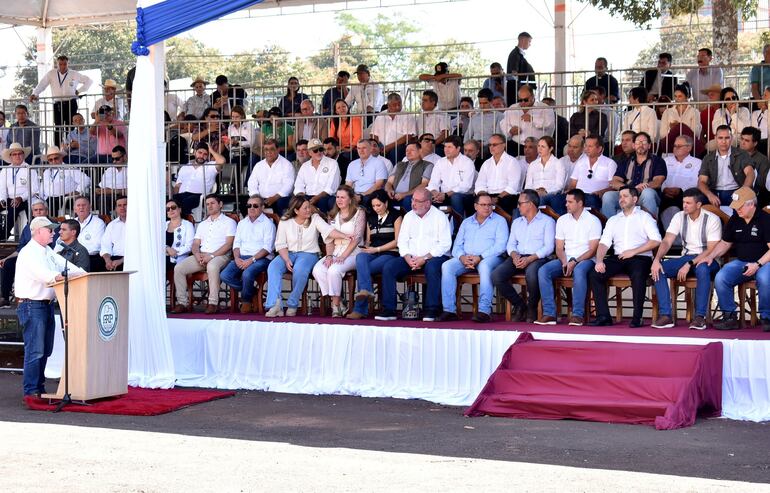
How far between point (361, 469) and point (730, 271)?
4452mm

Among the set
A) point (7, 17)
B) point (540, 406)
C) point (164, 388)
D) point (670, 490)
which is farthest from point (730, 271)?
point (7, 17)

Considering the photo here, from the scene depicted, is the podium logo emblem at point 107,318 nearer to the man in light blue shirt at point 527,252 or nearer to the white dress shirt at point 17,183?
the man in light blue shirt at point 527,252

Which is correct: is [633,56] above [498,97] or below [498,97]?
above

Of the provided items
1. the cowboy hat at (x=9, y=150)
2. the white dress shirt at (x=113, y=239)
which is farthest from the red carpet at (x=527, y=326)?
the cowboy hat at (x=9, y=150)

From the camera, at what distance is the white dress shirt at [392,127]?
13508 millimetres

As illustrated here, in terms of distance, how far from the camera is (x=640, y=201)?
10555 millimetres

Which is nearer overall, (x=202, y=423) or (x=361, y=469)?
(x=361, y=469)

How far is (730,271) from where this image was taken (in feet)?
30.9

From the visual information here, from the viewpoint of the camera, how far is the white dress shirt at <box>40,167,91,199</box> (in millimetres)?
13406

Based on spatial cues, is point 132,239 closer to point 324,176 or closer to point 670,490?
point 324,176

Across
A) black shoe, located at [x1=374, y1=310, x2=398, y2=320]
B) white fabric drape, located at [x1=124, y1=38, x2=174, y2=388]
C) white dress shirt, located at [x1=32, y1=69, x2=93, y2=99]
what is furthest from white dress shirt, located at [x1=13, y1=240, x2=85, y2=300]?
white dress shirt, located at [x1=32, y1=69, x2=93, y2=99]

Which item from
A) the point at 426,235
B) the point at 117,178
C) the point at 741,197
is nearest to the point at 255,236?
the point at 426,235

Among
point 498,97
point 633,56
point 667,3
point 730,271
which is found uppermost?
point 633,56

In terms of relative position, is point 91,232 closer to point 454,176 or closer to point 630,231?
point 454,176
